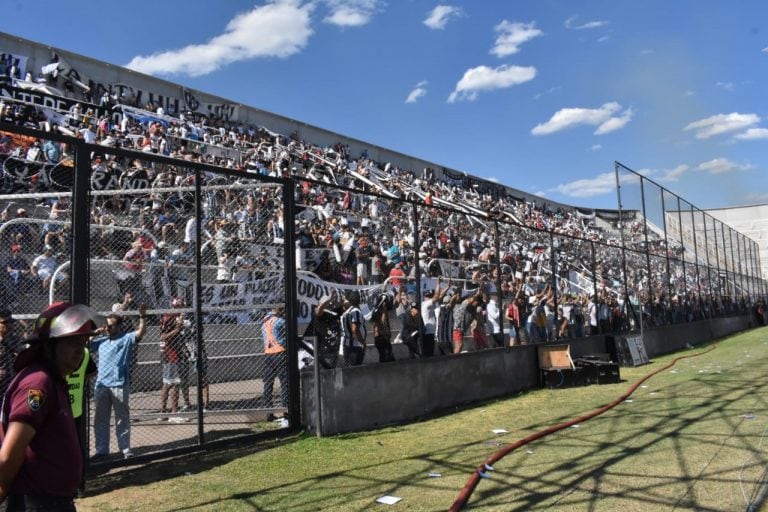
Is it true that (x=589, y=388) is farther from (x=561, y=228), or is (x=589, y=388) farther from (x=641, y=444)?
(x=561, y=228)

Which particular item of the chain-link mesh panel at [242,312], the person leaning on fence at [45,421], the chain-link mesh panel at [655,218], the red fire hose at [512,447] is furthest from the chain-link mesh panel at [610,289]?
the person leaning on fence at [45,421]

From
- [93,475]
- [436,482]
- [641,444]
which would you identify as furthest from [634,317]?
[93,475]

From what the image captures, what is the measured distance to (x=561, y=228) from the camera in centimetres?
4222

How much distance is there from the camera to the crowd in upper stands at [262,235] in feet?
27.3

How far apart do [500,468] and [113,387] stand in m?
4.53

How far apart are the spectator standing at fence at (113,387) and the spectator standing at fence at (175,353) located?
34.7 inches

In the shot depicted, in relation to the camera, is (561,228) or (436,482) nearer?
(436,482)

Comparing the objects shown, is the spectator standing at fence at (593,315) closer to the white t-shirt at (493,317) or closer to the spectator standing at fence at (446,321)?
the white t-shirt at (493,317)

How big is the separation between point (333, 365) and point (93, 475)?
4.40 meters

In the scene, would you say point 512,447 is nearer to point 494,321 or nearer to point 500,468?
point 500,468

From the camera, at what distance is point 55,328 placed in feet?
8.69

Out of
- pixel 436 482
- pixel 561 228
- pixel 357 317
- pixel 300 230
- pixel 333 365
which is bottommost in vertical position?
pixel 436 482

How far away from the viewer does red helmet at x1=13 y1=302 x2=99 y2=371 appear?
264cm

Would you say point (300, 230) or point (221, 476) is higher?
point (300, 230)
